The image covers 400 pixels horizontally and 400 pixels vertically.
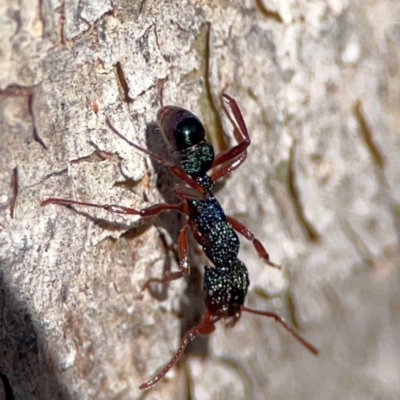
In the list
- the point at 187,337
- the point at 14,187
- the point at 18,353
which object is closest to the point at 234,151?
the point at 187,337

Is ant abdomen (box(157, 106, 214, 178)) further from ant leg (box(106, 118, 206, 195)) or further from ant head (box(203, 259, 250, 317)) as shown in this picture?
ant head (box(203, 259, 250, 317))

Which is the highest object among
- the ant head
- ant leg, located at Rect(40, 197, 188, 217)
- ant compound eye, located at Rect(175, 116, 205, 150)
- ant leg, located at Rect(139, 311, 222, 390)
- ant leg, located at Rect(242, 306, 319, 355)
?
ant compound eye, located at Rect(175, 116, 205, 150)

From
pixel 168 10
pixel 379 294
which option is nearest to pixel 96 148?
pixel 168 10

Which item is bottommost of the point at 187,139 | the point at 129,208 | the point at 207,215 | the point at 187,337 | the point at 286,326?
the point at 286,326

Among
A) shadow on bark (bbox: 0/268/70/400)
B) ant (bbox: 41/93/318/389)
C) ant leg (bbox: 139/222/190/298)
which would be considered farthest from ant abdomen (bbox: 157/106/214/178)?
shadow on bark (bbox: 0/268/70/400)

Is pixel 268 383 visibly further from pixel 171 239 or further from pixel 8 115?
pixel 8 115

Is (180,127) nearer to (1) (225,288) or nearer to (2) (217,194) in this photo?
(2) (217,194)

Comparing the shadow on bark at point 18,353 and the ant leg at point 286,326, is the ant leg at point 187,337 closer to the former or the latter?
the ant leg at point 286,326

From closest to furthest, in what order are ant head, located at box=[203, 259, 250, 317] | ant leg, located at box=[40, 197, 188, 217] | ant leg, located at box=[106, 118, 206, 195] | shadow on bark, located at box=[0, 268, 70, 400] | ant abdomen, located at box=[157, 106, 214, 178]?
shadow on bark, located at box=[0, 268, 70, 400] < ant leg, located at box=[40, 197, 188, 217] < ant leg, located at box=[106, 118, 206, 195] < ant abdomen, located at box=[157, 106, 214, 178] < ant head, located at box=[203, 259, 250, 317]
